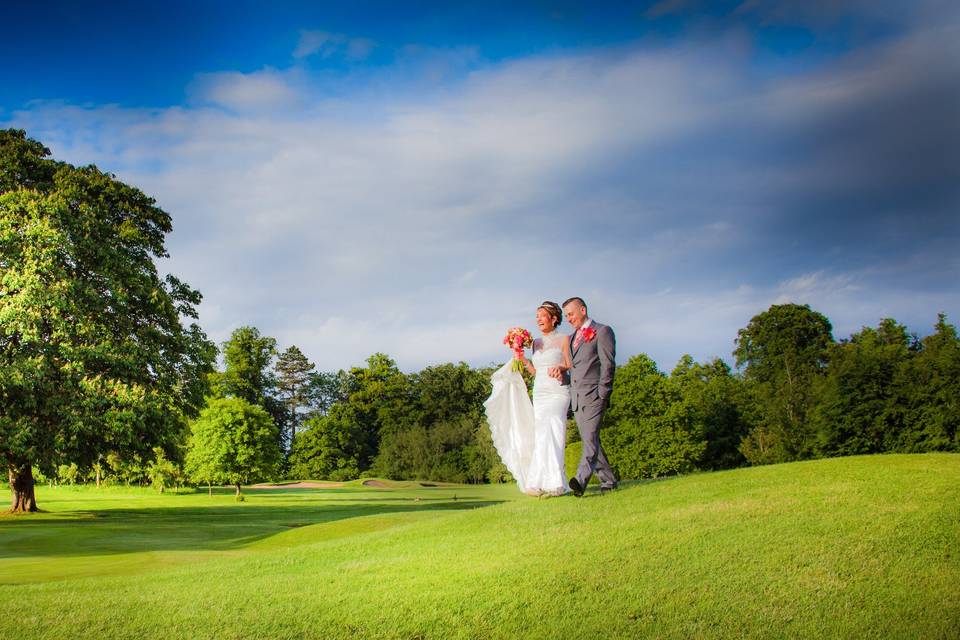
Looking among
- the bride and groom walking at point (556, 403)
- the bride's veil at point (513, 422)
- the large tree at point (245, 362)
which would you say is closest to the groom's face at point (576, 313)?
the bride and groom walking at point (556, 403)

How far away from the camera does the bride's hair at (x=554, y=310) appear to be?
51.7 ft

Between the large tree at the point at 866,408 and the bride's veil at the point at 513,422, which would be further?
the large tree at the point at 866,408

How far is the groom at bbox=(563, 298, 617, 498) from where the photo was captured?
14602 mm

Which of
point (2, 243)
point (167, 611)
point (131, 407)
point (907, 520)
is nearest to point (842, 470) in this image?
point (907, 520)

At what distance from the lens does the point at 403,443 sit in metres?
85.1

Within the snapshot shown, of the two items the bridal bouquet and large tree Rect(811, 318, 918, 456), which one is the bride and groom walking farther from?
large tree Rect(811, 318, 918, 456)

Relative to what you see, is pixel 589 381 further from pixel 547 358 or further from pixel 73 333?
pixel 73 333

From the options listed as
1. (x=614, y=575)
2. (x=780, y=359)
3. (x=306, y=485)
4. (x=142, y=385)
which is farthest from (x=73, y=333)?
(x=780, y=359)

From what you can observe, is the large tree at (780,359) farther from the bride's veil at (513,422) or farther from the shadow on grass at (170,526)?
the bride's veil at (513,422)

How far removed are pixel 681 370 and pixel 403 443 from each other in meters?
33.6

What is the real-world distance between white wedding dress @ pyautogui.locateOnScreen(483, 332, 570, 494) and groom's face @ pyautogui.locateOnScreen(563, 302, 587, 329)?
1.77 feet

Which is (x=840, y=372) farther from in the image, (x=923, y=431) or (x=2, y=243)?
(x=2, y=243)

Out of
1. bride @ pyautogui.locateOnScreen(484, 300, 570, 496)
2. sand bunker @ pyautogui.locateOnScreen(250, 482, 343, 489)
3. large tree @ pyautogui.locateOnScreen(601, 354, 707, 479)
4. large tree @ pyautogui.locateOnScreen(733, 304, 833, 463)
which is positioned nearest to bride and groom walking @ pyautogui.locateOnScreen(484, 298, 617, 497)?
bride @ pyautogui.locateOnScreen(484, 300, 570, 496)

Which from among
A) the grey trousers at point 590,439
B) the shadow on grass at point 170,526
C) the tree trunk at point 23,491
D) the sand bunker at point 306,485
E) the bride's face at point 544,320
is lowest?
the sand bunker at point 306,485
